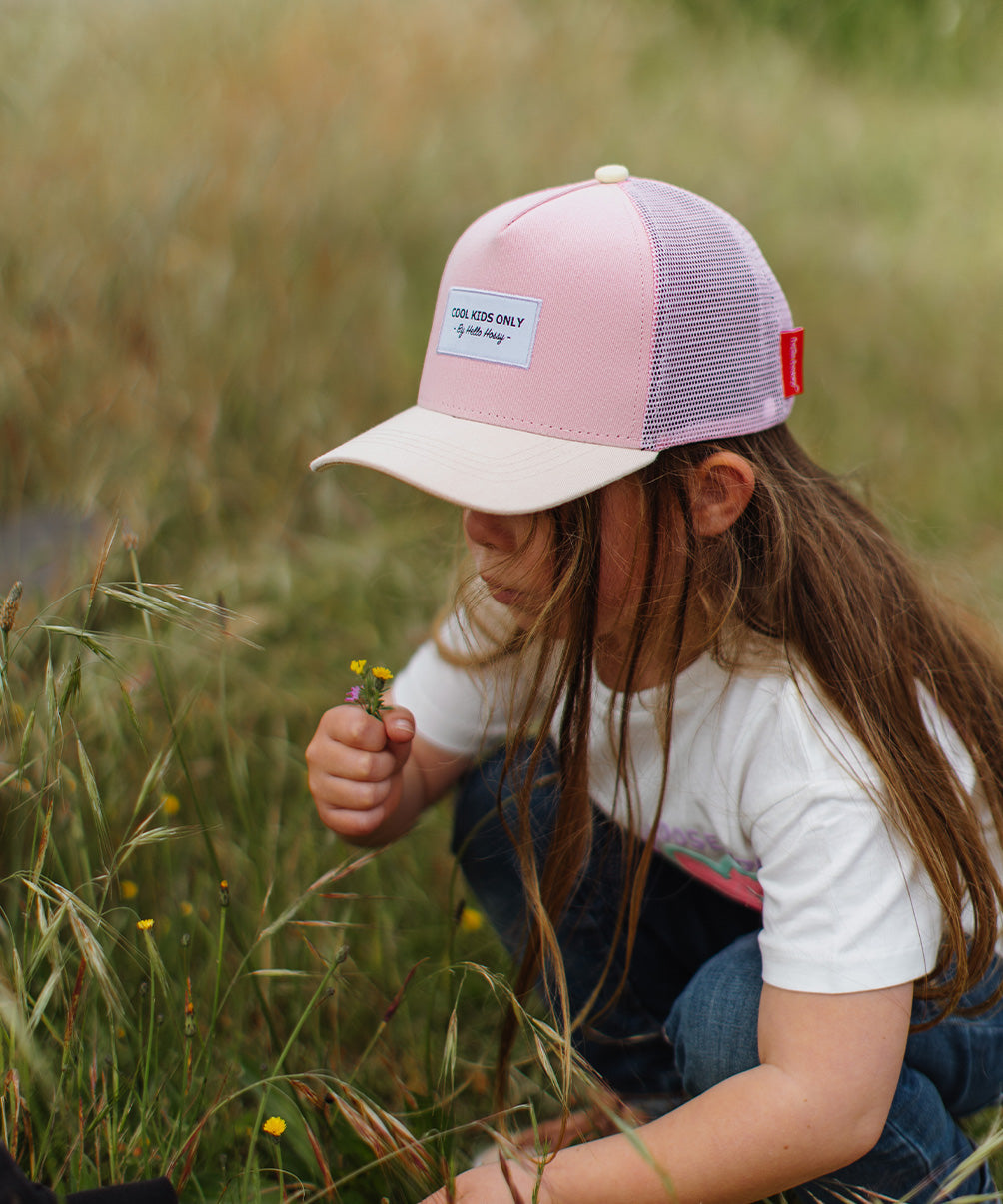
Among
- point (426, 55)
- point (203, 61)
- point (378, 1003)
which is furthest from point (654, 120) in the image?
point (378, 1003)

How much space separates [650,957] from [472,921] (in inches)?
11.0

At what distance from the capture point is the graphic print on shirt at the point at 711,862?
1.22 meters

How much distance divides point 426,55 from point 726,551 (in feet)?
10.3

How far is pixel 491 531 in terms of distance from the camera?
1.14 m

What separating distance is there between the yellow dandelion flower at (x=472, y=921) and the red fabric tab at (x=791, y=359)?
0.83 metres

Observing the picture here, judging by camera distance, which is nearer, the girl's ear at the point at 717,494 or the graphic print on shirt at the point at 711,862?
Result: the girl's ear at the point at 717,494

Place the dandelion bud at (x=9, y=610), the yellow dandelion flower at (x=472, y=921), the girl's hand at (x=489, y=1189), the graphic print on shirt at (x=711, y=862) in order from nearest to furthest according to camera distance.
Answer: the dandelion bud at (x=9, y=610) → the girl's hand at (x=489, y=1189) → the graphic print on shirt at (x=711, y=862) → the yellow dandelion flower at (x=472, y=921)

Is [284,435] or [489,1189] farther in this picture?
[284,435]

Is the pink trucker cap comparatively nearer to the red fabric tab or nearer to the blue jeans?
the red fabric tab

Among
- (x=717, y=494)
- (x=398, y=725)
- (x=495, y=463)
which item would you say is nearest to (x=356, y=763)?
(x=398, y=725)

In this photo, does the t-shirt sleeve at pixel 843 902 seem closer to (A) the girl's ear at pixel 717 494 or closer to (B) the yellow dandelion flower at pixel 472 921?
(A) the girl's ear at pixel 717 494

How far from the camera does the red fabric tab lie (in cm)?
118

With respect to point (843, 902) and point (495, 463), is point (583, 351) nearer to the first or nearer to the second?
point (495, 463)

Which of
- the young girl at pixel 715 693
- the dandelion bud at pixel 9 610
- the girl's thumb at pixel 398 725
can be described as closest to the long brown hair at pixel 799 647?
the young girl at pixel 715 693
